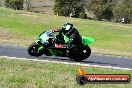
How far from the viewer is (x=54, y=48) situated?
2014cm

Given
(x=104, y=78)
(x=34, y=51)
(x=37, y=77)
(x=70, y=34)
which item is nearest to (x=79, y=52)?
(x=70, y=34)

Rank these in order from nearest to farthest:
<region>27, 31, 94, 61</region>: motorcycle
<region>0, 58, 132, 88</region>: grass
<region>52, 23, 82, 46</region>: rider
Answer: <region>0, 58, 132, 88</region>: grass → <region>52, 23, 82, 46</region>: rider → <region>27, 31, 94, 61</region>: motorcycle

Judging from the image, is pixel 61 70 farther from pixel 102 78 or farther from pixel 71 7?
pixel 71 7

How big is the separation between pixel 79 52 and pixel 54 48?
121 cm

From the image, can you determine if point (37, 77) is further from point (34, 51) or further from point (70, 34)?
point (34, 51)

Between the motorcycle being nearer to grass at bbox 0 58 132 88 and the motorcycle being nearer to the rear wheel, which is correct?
the rear wheel

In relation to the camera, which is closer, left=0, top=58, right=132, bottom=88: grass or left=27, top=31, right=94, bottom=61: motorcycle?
left=0, top=58, right=132, bottom=88: grass

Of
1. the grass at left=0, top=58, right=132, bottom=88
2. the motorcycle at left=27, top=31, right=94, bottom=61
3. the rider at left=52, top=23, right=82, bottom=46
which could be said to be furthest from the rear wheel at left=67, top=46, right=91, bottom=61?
the grass at left=0, top=58, right=132, bottom=88

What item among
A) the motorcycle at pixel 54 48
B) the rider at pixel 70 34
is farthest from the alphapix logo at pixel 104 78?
the motorcycle at pixel 54 48

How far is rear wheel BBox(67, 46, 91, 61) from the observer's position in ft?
65.7

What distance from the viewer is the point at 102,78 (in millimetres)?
7293

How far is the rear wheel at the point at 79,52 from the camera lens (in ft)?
65.7

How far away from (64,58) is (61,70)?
583 cm

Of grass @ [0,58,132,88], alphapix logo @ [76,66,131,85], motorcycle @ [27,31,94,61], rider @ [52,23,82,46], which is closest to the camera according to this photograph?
alphapix logo @ [76,66,131,85]
